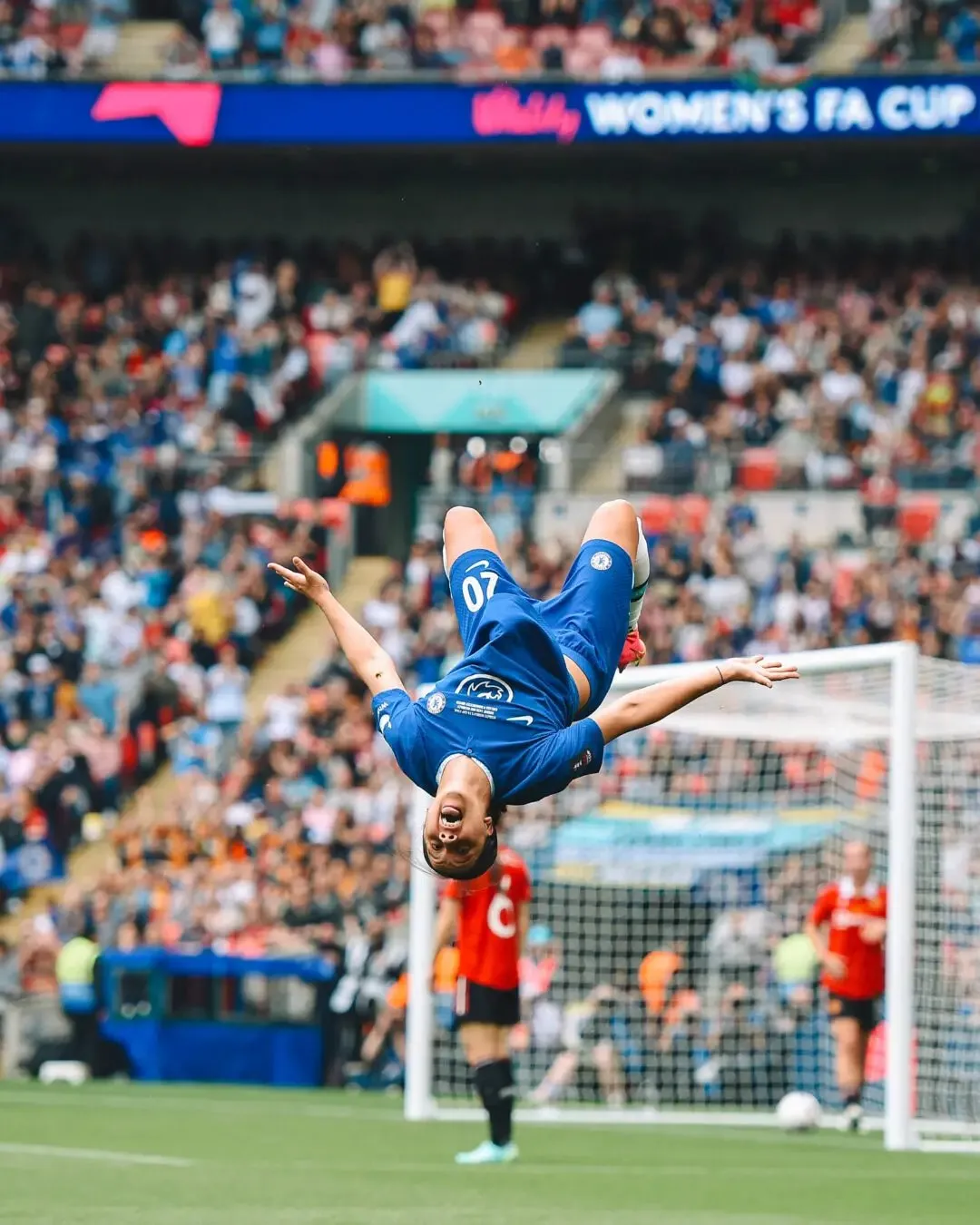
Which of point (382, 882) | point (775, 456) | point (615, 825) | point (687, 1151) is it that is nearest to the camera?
point (687, 1151)

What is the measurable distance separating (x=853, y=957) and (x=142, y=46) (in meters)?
18.6

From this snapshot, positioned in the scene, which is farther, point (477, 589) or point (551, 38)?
point (551, 38)

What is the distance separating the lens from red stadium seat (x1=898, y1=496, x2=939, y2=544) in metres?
24.0

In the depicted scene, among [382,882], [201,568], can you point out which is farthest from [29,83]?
[382,882]

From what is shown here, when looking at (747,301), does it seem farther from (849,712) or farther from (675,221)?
(849,712)

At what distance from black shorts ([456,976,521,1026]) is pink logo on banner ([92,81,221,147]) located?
58.2 feet

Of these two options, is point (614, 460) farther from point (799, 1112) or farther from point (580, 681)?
point (580, 681)

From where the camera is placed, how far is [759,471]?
→ 25.2 meters

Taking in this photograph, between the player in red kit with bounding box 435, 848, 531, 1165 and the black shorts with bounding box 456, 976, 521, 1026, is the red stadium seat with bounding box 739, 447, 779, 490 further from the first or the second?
the black shorts with bounding box 456, 976, 521, 1026

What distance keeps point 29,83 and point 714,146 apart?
8.46 meters

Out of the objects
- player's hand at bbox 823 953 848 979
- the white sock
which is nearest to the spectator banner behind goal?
player's hand at bbox 823 953 848 979

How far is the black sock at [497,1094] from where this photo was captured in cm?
1329

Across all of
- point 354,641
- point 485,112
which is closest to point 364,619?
point 485,112

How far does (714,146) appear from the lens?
29.3 m
